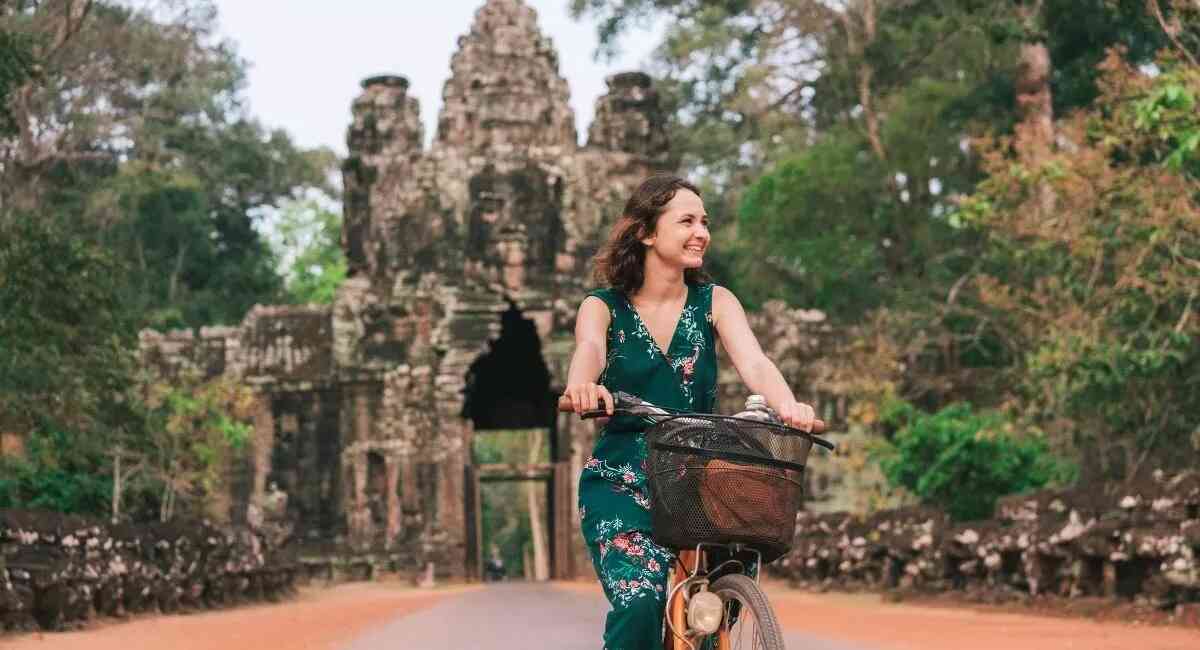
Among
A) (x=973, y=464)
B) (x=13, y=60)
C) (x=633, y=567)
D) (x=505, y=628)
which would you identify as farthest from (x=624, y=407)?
(x=973, y=464)

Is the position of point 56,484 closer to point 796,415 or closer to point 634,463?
point 634,463

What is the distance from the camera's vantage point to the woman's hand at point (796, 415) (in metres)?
4.91

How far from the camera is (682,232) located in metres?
5.35

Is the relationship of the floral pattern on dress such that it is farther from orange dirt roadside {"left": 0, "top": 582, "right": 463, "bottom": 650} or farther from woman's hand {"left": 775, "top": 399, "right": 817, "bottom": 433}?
orange dirt roadside {"left": 0, "top": 582, "right": 463, "bottom": 650}

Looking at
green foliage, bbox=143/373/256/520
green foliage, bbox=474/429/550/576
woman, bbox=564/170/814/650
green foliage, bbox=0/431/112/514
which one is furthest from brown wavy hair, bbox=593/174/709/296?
green foliage, bbox=474/429/550/576

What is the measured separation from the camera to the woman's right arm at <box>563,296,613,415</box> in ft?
16.2

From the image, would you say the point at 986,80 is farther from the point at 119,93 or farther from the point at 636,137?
the point at 119,93

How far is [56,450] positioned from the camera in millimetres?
21719

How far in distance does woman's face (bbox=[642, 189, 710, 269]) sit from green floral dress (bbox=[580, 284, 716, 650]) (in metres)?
0.16

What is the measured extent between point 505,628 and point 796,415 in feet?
31.6

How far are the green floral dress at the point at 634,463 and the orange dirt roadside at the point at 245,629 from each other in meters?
7.45

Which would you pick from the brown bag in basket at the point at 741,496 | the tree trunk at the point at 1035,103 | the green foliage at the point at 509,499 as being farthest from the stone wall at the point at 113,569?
the green foliage at the point at 509,499

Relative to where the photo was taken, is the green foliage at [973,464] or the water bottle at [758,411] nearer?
the water bottle at [758,411]

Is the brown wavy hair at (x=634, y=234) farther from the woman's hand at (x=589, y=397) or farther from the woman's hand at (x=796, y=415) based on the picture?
the woman's hand at (x=796, y=415)
